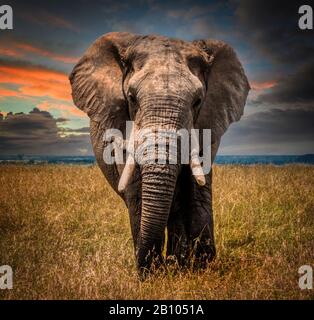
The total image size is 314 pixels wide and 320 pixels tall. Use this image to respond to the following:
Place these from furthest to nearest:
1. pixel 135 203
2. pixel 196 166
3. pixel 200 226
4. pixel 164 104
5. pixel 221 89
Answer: pixel 221 89
pixel 200 226
pixel 135 203
pixel 196 166
pixel 164 104

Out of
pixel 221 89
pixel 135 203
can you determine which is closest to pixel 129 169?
pixel 135 203

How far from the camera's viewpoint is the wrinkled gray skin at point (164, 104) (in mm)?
→ 5750

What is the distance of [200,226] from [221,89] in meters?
2.06

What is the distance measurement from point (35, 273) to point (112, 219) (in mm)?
3672

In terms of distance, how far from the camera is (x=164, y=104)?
5688 millimetres

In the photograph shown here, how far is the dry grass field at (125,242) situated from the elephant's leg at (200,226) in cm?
22

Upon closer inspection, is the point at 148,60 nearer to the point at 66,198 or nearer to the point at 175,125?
the point at 175,125

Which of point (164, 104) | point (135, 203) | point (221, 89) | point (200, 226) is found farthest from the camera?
point (221, 89)

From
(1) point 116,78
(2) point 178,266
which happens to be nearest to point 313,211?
(2) point 178,266

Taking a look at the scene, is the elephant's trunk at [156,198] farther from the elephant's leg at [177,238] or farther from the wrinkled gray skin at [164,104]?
the elephant's leg at [177,238]

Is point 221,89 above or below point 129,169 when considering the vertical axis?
above

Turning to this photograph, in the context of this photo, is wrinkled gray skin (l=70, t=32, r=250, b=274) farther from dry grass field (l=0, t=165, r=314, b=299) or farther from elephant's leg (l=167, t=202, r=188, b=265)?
dry grass field (l=0, t=165, r=314, b=299)

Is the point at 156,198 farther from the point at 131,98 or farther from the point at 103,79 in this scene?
the point at 103,79

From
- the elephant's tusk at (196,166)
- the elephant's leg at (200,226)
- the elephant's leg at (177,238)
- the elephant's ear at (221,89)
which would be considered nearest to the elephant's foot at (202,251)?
the elephant's leg at (200,226)
